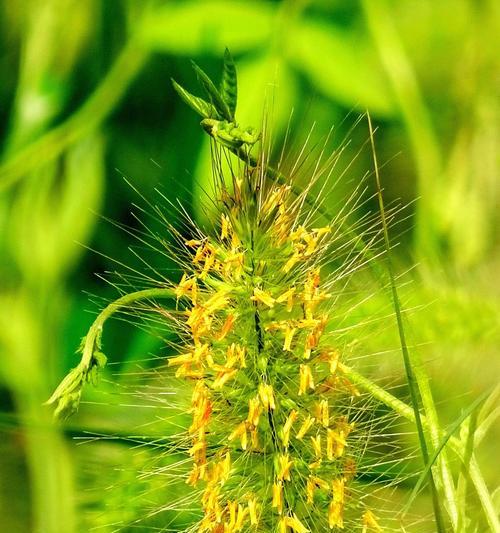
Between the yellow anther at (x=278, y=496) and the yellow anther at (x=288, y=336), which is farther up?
the yellow anther at (x=288, y=336)

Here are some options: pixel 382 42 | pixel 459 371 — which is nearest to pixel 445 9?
pixel 382 42

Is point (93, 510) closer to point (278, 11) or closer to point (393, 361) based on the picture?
point (393, 361)

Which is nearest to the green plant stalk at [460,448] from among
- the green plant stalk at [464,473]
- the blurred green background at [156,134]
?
the green plant stalk at [464,473]

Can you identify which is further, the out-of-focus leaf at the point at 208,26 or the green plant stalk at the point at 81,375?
the out-of-focus leaf at the point at 208,26

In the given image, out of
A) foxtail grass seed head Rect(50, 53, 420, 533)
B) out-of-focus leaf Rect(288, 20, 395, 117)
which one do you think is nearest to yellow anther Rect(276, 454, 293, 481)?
foxtail grass seed head Rect(50, 53, 420, 533)

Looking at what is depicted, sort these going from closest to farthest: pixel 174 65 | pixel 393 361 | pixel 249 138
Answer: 1. pixel 249 138
2. pixel 393 361
3. pixel 174 65

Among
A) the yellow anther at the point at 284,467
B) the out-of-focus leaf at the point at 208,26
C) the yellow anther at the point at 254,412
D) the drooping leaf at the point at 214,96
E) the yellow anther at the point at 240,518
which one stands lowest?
the yellow anther at the point at 240,518

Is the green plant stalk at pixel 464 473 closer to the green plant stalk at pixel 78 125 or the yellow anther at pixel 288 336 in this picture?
the yellow anther at pixel 288 336
